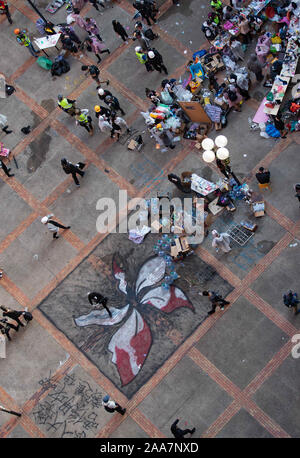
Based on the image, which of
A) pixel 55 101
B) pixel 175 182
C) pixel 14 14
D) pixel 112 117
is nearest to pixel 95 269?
pixel 175 182

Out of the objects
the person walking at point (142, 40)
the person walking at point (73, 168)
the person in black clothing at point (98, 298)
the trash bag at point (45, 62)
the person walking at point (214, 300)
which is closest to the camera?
the person walking at point (214, 300)

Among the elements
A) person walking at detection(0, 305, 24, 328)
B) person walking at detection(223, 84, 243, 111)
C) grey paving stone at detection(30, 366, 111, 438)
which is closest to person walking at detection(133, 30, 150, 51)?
person walking at detection(223, 84, 243, 111)

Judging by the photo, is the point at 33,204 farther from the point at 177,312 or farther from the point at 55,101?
the point at 177,312

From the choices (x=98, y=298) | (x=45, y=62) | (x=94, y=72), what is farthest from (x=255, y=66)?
(x=98, y=298)

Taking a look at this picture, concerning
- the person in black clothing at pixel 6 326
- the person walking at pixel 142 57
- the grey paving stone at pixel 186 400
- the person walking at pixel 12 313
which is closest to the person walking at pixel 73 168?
the person walking at pixel 142 57

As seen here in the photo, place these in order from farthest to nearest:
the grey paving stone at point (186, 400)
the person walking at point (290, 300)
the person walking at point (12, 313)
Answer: the person walking at point (12, 313) < the grey paving stone at point (186, 400) < the person walking at point (290, 300)

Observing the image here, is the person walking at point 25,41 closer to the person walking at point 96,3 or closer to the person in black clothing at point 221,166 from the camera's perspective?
the person walking at point 96,3

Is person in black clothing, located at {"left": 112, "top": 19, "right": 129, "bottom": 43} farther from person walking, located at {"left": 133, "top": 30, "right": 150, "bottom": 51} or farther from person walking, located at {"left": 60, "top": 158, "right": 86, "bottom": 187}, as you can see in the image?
person walking, located at {"left": 60, "top": 158, "right": 86, "bottom": 187}
